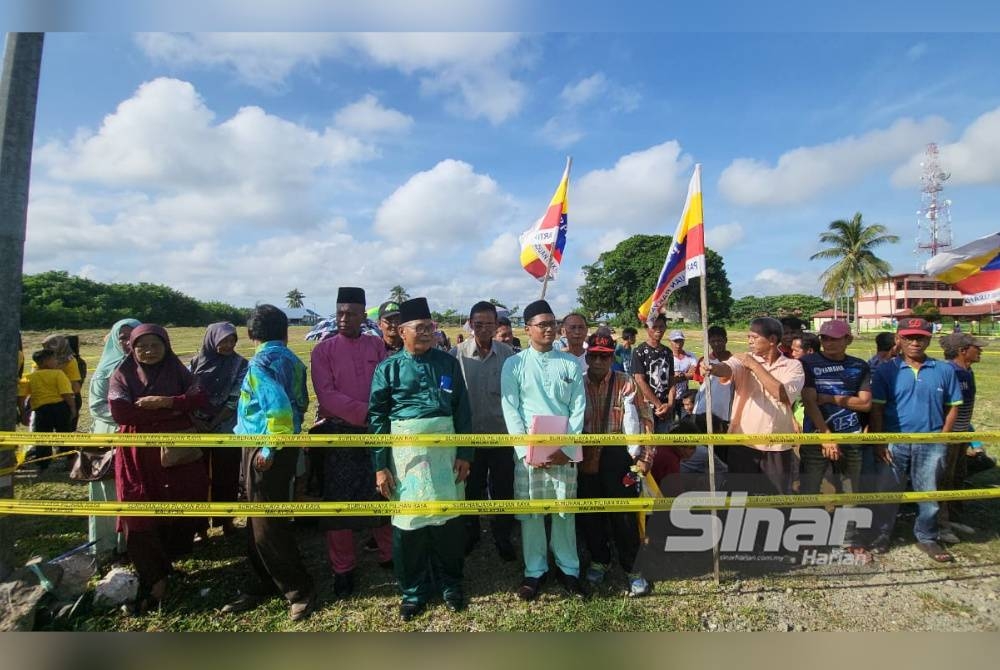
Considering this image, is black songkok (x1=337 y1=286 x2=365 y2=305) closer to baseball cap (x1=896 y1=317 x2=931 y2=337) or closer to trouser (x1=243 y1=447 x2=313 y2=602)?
trouser (x1=243 y1=447 x2=313 y2=602)

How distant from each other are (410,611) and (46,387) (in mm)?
5826

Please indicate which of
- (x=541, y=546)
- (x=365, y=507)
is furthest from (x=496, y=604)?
(x=365, y=507)

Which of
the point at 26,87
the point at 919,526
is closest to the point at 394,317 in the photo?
the point at 26,87

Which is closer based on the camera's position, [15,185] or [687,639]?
[687,639]

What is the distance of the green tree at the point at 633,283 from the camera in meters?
45.5

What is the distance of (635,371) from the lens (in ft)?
17.7

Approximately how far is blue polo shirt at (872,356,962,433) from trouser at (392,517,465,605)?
393 centimetres

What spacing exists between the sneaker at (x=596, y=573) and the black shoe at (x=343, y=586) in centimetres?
176

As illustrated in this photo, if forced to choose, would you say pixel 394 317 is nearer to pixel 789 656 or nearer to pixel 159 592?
pixel 159 592

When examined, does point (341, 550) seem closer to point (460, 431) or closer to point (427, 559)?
point (427, 559)

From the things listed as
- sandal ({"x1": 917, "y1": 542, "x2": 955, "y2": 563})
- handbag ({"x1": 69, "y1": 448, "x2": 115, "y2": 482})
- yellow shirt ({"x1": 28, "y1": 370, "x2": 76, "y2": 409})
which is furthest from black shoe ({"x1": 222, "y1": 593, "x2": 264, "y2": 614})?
sandal ({"x1": 917, "y1": 542, "x2": 955, "y2": 563})

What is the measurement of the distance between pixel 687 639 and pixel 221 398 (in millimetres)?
3945

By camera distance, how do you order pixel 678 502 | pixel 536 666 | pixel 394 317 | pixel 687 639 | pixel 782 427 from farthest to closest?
1. pixel 394 317
2. pixel 782 427
3. pixel 678 502
4. pixel 687 639
5. pixel 536 666

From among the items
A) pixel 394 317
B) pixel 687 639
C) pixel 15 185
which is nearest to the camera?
pixel 687 639
